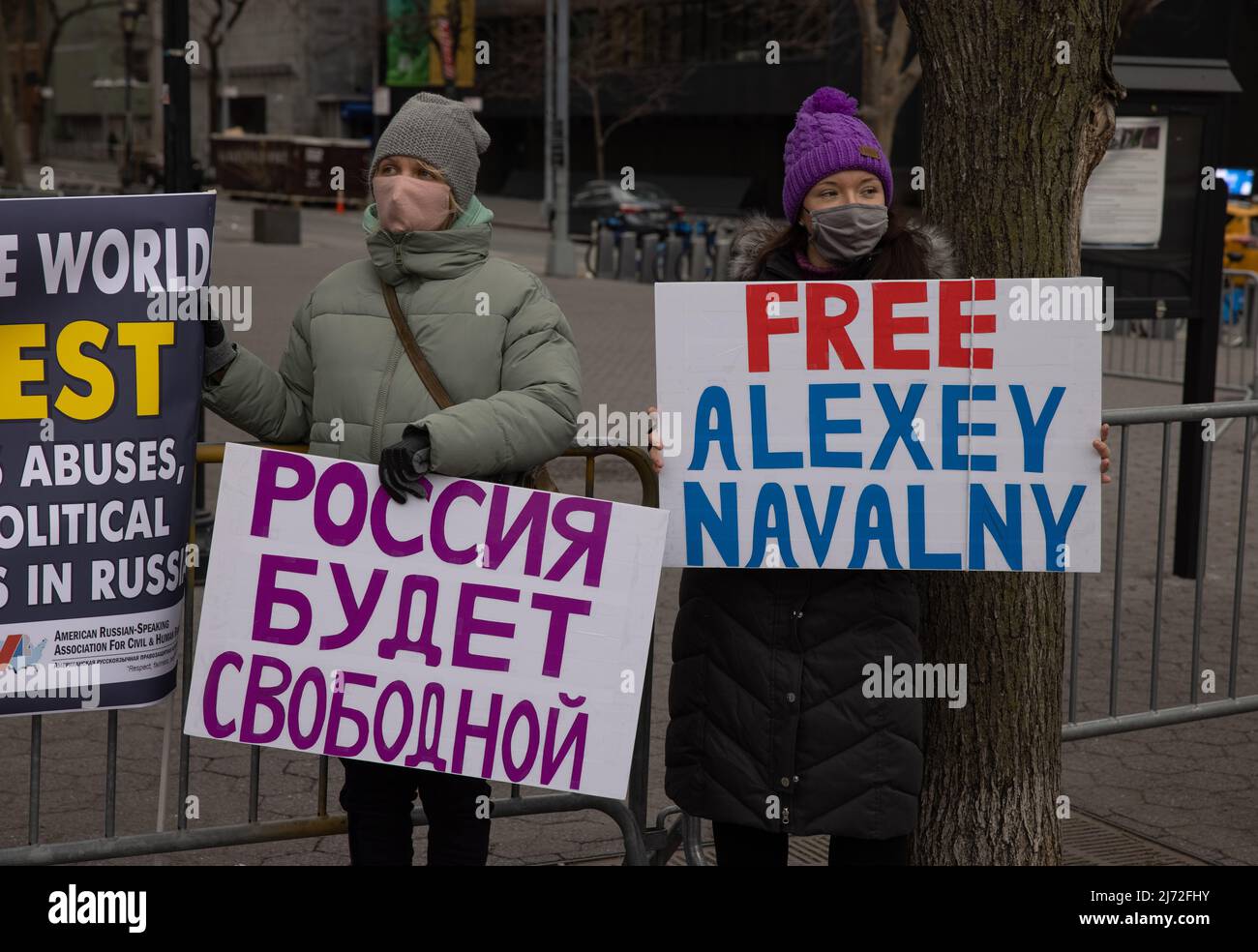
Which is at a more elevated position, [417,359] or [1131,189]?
[1131,189]

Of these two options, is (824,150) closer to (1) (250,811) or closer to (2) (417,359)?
(2) (417,359)

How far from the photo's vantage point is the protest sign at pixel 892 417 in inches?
142

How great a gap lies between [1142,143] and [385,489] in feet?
19.8

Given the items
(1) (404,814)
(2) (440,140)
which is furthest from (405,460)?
(1) (404,814)

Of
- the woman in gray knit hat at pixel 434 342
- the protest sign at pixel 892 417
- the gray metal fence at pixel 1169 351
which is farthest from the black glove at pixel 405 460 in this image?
the gray metal fence at pixel 1169 351

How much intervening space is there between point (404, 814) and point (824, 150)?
175cm

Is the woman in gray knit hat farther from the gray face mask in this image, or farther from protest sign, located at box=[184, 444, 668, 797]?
the gray face mask

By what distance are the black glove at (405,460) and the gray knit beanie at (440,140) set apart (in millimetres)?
535

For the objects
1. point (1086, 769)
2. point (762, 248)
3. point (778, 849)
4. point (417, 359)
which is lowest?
point (1086, 769)

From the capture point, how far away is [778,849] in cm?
353

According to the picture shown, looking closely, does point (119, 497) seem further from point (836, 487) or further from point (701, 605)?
point (836, 487)

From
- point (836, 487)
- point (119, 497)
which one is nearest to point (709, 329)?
point (836, 487)

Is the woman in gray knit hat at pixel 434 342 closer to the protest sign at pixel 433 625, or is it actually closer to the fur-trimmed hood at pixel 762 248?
the protest sign at pixel 433 625

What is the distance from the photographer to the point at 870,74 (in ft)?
64.3
